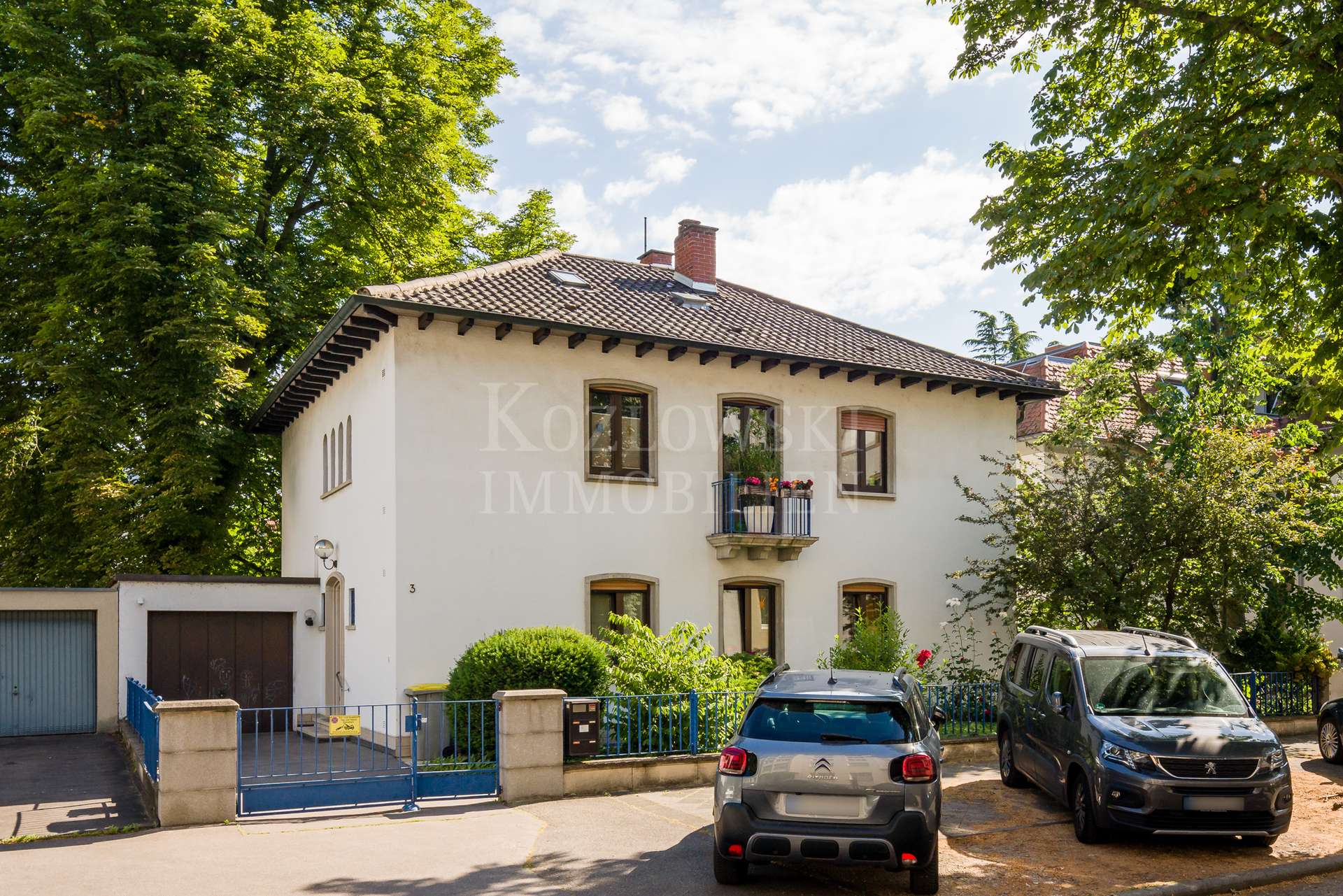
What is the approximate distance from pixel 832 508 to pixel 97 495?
1437 cm

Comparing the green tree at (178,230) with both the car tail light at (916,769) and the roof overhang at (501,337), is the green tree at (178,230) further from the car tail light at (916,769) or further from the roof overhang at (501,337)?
the car tail light at (916,769)

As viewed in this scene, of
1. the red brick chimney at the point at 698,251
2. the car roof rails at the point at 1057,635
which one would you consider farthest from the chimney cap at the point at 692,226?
the car roof rails at the point at 1057,635

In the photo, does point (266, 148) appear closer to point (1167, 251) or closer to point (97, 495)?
point (97, 495)

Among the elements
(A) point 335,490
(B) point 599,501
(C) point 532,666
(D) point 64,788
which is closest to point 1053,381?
(B) point 599,501

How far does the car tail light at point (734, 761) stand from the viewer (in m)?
8.52

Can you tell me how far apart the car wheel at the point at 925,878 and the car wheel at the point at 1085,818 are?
98.0 inches

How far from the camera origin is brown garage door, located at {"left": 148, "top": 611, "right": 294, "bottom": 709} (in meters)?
20.1

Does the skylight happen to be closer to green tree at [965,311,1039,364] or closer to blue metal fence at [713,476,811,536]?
blue metal fence at [713,476,811,536]

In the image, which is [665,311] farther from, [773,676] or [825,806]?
[825,806]

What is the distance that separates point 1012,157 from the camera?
610 inches

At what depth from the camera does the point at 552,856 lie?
32.4ft

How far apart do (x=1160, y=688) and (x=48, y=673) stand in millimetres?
19282

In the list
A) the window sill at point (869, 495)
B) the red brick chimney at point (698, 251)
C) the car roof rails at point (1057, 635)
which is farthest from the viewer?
the red brick chimney at point (698, 251)

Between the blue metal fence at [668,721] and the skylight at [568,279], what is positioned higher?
the skylight at [568,279]
